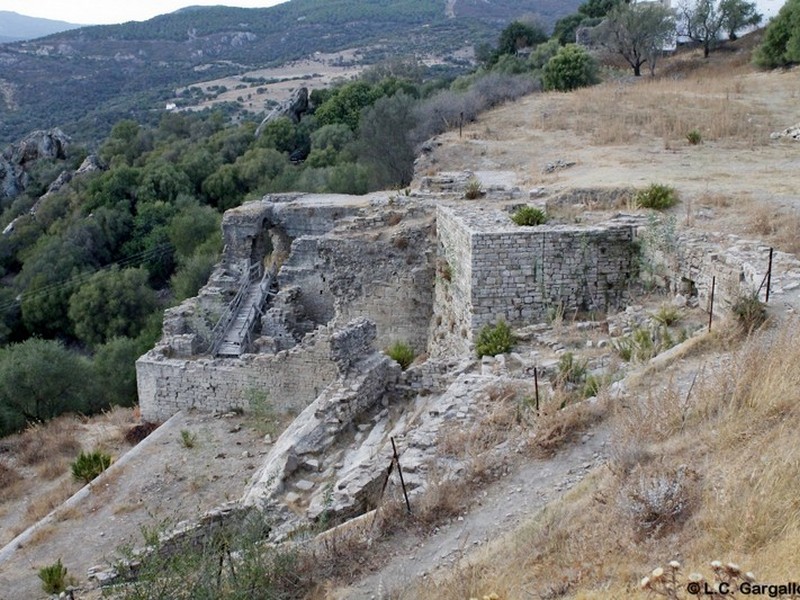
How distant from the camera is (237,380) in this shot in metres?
12.9

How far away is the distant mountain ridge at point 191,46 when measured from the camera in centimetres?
8231

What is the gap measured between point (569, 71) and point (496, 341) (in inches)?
913

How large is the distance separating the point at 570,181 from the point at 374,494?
9.48 meters

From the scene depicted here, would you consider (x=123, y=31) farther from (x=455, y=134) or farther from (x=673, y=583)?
(x=673, y=583)

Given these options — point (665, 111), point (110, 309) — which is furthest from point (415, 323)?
point (110, 309)

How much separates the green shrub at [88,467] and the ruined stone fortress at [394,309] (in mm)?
1652

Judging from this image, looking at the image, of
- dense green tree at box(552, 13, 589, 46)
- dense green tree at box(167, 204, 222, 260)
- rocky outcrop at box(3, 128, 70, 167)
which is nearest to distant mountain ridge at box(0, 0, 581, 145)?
rocky outcrop at box(3, 128, 70, 167)

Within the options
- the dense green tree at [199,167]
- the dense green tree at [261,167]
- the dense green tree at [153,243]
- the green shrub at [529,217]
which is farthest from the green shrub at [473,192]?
the dense green tree at [199,167]

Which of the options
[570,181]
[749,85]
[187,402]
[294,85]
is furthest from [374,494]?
[294,85]

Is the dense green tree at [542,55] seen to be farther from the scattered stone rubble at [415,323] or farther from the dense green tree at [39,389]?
the dense green tree at [39,389]

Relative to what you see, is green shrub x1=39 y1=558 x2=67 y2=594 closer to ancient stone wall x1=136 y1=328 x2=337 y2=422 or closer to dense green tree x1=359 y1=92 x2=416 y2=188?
ancient stone wall x1=136 y1=328 x2=337 y2=422

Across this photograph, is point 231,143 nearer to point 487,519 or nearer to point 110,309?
point 110,309

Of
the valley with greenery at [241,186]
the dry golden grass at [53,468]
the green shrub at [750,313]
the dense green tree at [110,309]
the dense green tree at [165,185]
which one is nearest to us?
the valley with greenery at [241,186]

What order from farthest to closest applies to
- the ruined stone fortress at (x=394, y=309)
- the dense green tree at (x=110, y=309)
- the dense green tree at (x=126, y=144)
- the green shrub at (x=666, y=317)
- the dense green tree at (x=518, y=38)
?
the dense green tree at (x=126, y=144) → the dense green tree at (x=518, y=38) → the dense green tree at (x=110, y=309) → the green shrub at (x=666, y=317) → the ruined stone fortress at (x=394, y=309)
